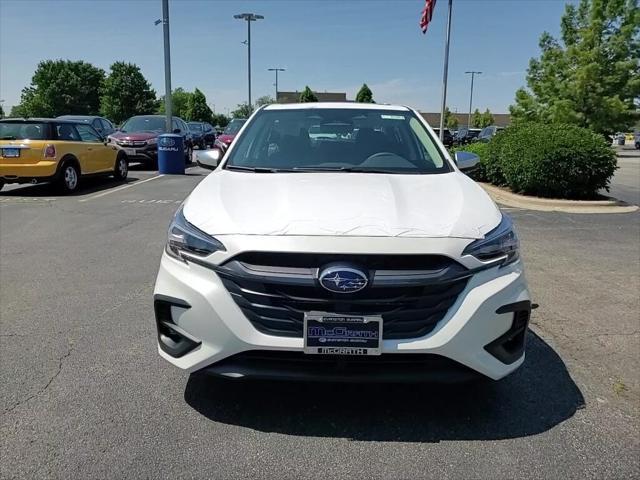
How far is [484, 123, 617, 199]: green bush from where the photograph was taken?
1085 cm

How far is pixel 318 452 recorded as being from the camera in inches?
108

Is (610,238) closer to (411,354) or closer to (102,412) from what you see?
(411,354)

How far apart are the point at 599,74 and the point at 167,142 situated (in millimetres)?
27548

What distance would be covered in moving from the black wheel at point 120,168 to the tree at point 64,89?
74221 millimetres

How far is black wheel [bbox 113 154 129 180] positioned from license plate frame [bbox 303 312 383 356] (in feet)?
42.5

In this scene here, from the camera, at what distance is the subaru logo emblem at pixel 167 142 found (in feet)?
54.0

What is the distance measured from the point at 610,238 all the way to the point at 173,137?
493 inches

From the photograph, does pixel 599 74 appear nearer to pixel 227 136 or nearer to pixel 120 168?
pixel 227 136

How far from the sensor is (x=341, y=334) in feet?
8.65

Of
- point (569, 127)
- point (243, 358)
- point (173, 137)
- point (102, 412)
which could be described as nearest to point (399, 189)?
point (243, 358)

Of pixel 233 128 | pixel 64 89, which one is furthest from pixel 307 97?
pixel 233 128

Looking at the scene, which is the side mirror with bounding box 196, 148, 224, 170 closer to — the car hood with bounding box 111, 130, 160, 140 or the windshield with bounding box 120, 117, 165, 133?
the car hood with bounding box 111, 130, 160, 140

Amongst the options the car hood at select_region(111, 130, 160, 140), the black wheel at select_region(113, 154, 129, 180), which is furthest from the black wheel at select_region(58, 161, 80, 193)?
the car hood at select_region(111, 130, 160, 140)

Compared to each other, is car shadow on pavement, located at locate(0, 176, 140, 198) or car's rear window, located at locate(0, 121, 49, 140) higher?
car's rear window, located at locate(0, 121, 49, 140)
